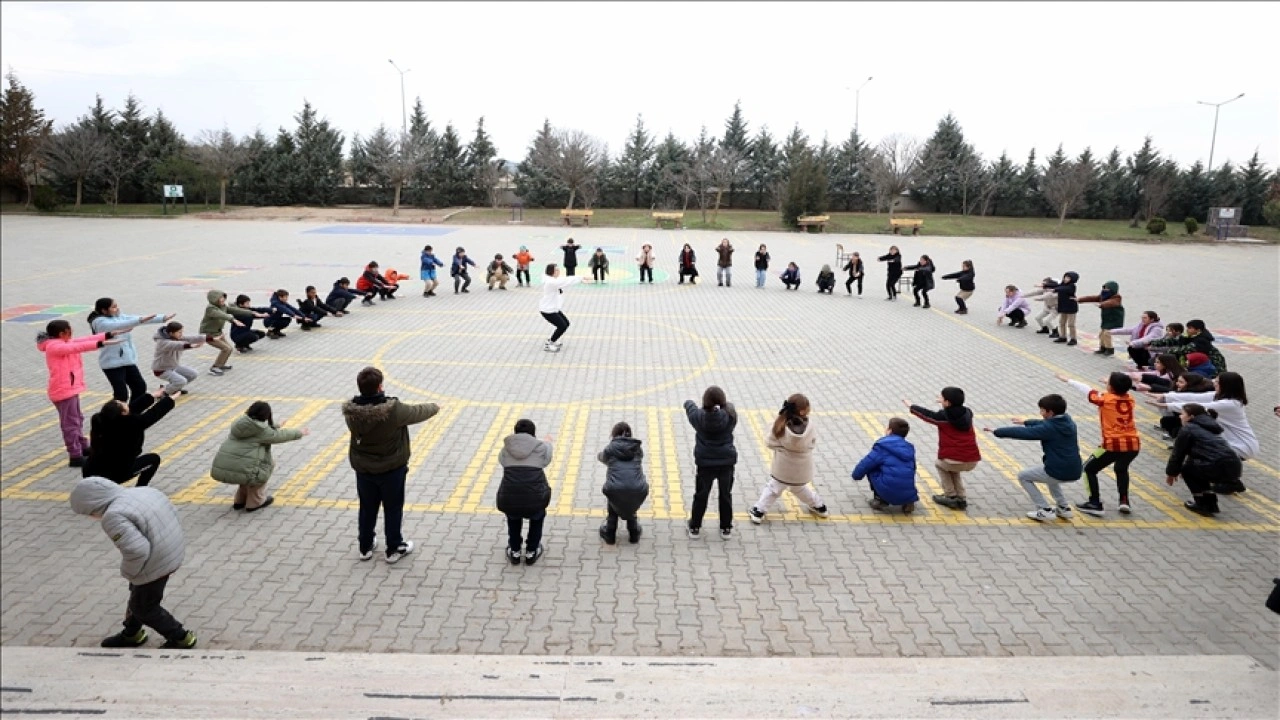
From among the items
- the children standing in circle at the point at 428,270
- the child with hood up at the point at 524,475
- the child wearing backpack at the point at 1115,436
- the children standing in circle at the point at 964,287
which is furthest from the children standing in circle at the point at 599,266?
the child with hood up at the point at 524,475

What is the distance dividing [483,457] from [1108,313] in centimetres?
1285

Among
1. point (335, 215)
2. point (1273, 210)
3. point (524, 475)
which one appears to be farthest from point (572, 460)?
point (335, 215)

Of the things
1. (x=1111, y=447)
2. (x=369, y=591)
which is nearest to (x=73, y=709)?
(x=369, y=591)

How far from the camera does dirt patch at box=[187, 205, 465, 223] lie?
1994 inches

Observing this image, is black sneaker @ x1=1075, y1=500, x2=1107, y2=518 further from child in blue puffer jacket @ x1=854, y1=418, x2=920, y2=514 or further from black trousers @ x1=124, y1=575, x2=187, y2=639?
black trousers @ x1=124, y1=575, x2=187, y2=639

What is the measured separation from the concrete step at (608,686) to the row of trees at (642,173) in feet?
149

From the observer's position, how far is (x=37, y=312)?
17.4 metres

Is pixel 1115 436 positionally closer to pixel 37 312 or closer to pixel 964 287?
pixel 964 287

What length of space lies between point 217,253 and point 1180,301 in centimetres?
3422

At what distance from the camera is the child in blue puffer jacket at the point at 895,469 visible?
7543 millimetres

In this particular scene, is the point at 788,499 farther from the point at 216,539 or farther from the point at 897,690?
the point at 216,539

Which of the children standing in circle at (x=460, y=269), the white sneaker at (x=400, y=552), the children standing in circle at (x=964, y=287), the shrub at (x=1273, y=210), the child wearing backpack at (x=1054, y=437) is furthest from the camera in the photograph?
the shrub at (x=1273, y=210)

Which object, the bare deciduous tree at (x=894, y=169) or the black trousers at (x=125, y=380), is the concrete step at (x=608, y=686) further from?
the bare deciduous tree at (x=894, y=169)

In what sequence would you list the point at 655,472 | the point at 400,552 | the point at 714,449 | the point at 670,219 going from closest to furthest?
the point at 400,552
the point at 714,449
the point at 655,472
the point at 670,219
